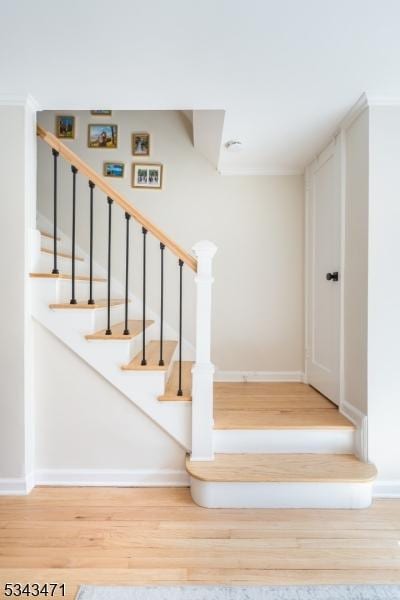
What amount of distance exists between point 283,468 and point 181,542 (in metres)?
0.69

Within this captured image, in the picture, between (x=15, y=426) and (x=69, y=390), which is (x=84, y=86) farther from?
(x=15, y=426)

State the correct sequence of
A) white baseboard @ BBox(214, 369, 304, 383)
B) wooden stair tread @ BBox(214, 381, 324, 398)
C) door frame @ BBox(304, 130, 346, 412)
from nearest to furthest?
door frame @ BBox(304, 130, 346, 412) < wooden stair tread @ BBox(214, 381, 324, 398) < white baseboard @ BBox(214, 369, 304, 383)

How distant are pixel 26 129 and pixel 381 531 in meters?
2.89

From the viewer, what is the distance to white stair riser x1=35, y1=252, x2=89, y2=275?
2.43 meters

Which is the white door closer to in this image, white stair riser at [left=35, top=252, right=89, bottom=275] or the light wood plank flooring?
the light wood plank flooring

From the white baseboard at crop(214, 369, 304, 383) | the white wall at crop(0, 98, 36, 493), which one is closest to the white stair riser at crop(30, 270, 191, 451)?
the white wall at crop(0, 98, 36, 493)

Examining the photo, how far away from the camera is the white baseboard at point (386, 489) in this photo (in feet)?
7.32

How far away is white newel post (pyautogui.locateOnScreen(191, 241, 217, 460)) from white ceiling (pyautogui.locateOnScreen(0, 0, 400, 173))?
0.91 metres

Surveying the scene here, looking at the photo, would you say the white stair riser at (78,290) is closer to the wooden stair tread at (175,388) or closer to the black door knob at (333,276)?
the wooden stair tread at (175,388)

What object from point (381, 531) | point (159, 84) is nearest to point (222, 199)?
point (159, 84)

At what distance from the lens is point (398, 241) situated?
2227mm

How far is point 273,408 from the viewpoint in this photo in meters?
2.67

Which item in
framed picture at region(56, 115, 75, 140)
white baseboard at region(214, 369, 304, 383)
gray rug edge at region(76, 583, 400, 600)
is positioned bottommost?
gray rug edge at region(76, 583, 400, 600)

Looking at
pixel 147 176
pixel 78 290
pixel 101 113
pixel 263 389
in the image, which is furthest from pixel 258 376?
pixel 101 113
